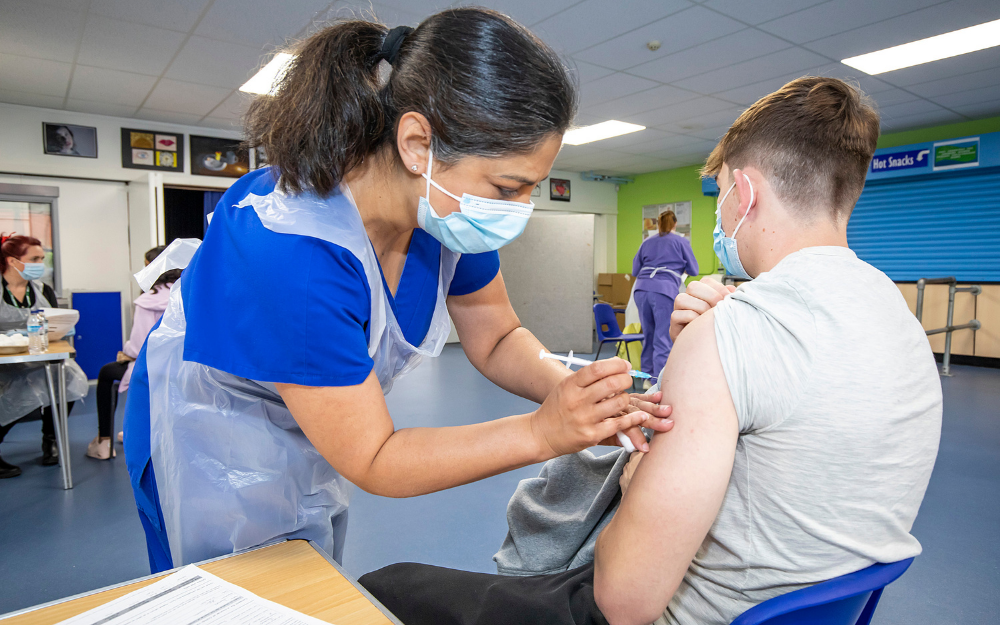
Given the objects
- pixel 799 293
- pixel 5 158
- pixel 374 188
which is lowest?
pixel 799 293

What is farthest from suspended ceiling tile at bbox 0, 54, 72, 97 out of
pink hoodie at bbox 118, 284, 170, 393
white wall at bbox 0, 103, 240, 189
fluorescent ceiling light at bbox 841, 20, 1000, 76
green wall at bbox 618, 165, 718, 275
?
green wall at bbox 618, 165, 718, 275

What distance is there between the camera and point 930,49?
405cm

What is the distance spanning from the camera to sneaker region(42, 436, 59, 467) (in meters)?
3.22

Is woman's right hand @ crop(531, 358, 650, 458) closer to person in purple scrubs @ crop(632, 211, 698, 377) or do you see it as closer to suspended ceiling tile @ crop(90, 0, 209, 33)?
suspended ceiling tile @ crop(90, 0, 209, 33)

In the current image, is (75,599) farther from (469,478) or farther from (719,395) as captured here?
(719,395)

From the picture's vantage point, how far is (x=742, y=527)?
738 mm

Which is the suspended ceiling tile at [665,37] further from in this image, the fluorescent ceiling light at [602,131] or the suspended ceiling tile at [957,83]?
the suspended ceiling tile at [957,83]

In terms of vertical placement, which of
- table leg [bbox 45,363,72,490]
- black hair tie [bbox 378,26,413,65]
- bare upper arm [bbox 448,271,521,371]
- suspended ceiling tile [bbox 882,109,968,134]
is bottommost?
table leg [bbox 45,363,72,490]

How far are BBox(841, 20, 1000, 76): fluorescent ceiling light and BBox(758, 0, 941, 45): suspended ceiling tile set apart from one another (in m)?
0.69

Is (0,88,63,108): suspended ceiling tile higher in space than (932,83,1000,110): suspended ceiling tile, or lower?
lower

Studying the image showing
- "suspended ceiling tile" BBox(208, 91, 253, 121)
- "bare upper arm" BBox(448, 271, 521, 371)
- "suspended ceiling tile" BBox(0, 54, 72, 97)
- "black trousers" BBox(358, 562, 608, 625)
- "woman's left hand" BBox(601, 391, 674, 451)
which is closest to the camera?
"woman's left hand" BBox(601, 391, 674, 451)

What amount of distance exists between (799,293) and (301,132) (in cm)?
71

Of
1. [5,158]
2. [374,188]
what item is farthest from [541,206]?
[374,188]

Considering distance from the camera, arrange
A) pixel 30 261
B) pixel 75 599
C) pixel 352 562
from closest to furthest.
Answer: pixel 75 599 → pixel 352 562 → pixel 30 261
